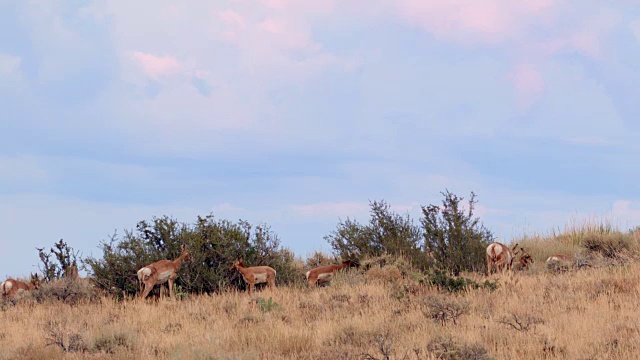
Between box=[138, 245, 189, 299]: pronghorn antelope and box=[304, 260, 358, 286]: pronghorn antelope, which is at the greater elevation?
box=[138, 245, 189, 299]: pronghorn antelope

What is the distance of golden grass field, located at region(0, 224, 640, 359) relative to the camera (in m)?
8.54

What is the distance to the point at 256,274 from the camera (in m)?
15.5

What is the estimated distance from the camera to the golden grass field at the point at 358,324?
28.0ft

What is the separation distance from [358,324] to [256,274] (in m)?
5.67

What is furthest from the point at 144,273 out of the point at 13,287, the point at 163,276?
the point at 13,287

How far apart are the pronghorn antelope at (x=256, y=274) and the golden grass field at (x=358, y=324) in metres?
0.53

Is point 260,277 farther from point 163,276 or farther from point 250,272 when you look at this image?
point 163,276

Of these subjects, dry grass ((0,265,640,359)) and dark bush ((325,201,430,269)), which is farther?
dark bush ((325,201,430,269))

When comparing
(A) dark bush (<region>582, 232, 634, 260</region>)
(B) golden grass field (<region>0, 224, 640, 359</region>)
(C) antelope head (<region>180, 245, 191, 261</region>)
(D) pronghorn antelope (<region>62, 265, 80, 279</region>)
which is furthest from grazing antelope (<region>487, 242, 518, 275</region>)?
(D) pronghorn antelope (<region>62, 265, 80, 279</region>)

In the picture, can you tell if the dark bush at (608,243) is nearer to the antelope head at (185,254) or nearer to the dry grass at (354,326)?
the dry grass at (354,326)

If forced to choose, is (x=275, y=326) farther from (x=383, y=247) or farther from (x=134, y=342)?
(x=383, y=247)

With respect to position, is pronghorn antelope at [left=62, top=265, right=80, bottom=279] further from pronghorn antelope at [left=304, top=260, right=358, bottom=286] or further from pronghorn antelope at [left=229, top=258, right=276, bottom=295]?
pronghorn antelope at [left=304, top=260, right=358, bottom=286]

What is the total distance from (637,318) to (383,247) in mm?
9776

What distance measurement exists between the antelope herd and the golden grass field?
575 millimetres
